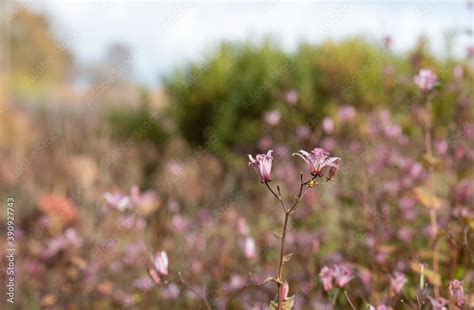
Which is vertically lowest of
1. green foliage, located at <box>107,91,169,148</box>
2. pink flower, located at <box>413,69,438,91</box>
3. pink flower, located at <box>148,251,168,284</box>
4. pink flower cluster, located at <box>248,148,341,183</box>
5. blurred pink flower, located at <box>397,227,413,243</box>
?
blurred pink flower, located at <box>397,227,413,243</box>

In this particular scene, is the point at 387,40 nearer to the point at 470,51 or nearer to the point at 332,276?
the point at 470,51

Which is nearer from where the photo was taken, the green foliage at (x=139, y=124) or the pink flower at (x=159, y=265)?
the pink flower at (x=159, y=265)

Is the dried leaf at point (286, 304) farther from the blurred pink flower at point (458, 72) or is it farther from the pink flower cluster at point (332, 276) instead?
the blurred pink flower at point (458, 72)

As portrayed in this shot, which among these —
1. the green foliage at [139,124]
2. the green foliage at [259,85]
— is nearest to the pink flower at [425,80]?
the green foliage at [259,85]

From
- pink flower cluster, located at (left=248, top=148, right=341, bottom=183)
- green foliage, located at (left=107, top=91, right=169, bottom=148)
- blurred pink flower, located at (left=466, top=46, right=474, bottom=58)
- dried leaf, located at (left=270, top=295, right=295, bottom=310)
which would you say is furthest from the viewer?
green foliage, located at (left=107, top=91, right=169, bottom=148)

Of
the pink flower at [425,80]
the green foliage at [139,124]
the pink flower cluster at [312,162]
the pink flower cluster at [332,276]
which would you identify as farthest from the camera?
the green foliage at [139,124]

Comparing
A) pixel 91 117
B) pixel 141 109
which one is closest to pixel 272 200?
pixel 141 109

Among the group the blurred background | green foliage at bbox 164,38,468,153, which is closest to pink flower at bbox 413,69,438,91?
the blurred background

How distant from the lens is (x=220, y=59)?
26.9 ft

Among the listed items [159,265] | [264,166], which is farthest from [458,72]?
[264,166]

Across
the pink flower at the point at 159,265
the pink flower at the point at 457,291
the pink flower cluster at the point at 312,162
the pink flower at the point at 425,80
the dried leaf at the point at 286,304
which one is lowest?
the pink flower at the point at 457,291

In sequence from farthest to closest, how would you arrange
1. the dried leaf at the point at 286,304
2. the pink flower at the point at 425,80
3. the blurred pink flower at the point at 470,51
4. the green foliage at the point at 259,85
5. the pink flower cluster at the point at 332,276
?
the green foliage at the point at 259,85 → the blurred pink flower at the point at 470,51 → the pink flower at the point at 425,80 → the pink flower cluster at the point at 332,276 → the dried leaf at the point at 286,304

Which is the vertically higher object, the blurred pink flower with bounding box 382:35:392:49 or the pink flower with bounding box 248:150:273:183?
the pink flower with bounding box 248:150:273:183

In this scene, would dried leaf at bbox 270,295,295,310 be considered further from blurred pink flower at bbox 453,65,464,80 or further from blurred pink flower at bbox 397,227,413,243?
blurred pink flower at bbox 453,65,464,80
